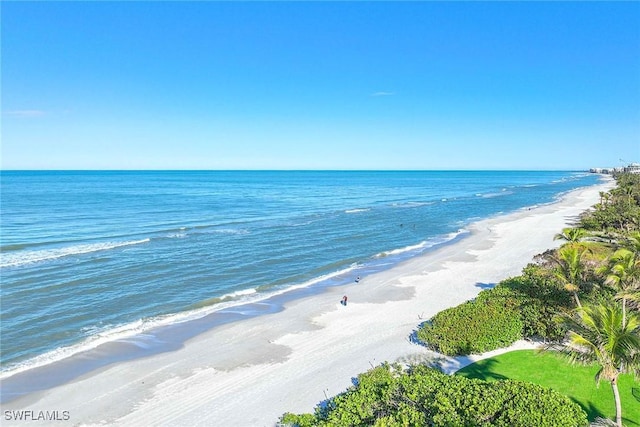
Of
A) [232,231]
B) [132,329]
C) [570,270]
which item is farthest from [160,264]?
[570,270]

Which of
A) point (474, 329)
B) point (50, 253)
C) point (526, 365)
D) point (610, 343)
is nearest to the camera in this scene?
point (610, 343)

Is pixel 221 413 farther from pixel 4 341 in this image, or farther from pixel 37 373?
pixel 4 341

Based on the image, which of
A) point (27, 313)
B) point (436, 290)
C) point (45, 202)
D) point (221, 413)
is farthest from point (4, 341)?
point (45, 202)

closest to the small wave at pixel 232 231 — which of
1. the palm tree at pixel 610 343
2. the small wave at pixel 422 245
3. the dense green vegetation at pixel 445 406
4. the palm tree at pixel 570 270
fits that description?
the small wave at pixel 422 245

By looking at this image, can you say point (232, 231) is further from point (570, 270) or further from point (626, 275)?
point (626, 275)

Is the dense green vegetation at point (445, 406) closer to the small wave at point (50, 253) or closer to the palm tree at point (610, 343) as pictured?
the palm tree at point (610, 343)

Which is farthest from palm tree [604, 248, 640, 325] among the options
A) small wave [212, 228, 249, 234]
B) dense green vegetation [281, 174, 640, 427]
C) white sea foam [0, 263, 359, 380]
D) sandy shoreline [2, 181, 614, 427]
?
small wave [212, 228, 249, 234]

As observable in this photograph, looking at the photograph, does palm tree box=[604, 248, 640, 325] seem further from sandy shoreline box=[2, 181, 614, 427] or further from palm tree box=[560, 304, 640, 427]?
sandy shoreline box=[2, 181, 614, 427]
